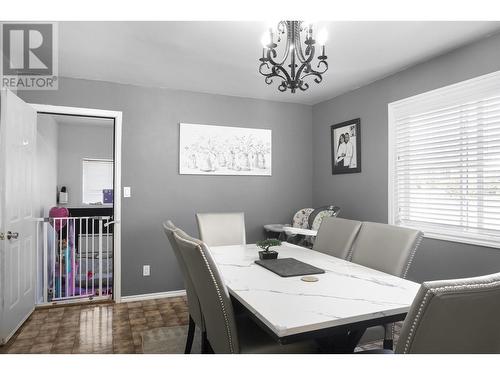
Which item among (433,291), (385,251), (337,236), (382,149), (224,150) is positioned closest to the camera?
(433,291)

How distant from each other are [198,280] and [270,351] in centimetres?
47

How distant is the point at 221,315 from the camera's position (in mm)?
1465

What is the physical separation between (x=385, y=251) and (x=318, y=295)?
81 centimetres

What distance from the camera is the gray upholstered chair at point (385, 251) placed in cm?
183

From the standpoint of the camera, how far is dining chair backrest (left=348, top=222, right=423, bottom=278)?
75.6 inches

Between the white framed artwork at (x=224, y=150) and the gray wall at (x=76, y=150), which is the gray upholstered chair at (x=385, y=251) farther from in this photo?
the gray wall at (x=76, y=150)

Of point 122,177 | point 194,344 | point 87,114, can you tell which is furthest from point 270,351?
point 87,114

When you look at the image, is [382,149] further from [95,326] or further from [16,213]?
[16,213]

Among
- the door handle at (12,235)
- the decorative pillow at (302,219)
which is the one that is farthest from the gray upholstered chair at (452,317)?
the decorative pillow at (302,219)

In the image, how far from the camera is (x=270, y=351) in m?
1.47

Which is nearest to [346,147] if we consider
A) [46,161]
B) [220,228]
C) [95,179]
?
[220,228]

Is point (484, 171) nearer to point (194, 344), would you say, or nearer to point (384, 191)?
point (384, 191)

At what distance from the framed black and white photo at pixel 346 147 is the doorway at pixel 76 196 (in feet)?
8.91

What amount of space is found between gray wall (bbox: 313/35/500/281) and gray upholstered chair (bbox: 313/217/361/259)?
3.14ft
